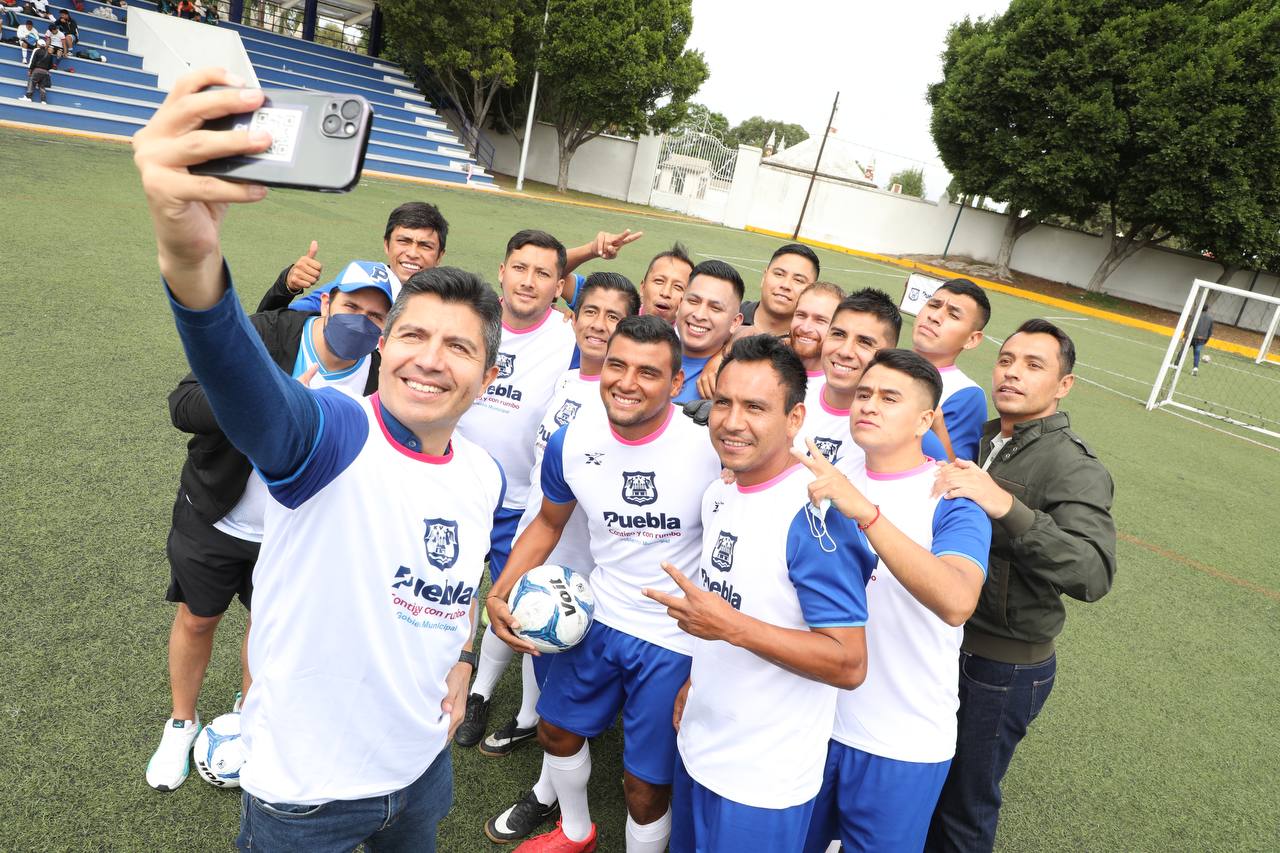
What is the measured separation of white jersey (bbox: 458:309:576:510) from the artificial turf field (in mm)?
1158

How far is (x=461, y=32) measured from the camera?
84.4 feet

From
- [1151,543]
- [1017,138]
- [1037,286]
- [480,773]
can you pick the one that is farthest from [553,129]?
[480,773]

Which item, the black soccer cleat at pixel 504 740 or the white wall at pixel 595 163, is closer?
the black soccer cleat at pixel 504 740

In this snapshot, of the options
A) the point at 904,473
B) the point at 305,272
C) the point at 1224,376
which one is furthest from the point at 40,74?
the point at 1224,376

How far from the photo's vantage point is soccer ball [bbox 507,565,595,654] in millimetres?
2625

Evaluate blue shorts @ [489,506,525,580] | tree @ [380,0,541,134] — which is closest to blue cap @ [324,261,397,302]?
blue shorts @ [489,506,525,580]

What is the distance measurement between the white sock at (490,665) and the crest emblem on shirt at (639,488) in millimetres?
1305

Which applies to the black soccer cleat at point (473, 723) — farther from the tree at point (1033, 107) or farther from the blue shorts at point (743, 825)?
the tree at point (1033, 107)

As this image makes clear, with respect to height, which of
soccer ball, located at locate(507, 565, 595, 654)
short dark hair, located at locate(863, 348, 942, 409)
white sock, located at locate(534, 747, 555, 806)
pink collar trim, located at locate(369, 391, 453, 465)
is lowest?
white sock, located at locate(534, 747, 555, 806)

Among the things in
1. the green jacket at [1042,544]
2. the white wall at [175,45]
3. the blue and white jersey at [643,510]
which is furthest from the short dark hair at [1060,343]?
the white wall at [175,45]

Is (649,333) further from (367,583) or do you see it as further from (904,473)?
(367,583)

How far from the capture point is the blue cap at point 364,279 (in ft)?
9.32

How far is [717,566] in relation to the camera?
236 centimetres

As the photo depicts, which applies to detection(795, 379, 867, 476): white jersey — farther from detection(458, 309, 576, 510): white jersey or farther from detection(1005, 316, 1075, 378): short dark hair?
detection(458, 309, 576, 510): white jersey
